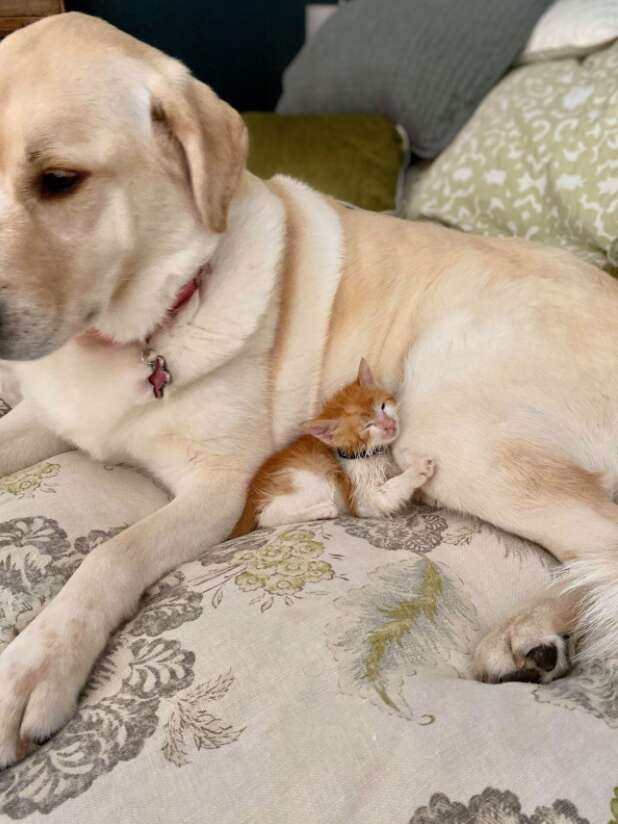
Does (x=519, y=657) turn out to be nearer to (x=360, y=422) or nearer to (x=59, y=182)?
(x=360, y=422)

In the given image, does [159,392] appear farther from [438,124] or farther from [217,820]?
[438,124]

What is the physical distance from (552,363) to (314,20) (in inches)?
114

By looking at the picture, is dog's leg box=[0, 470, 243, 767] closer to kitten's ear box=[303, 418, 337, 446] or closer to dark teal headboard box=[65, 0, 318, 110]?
kitten's ear box=[303, 418, 337, 446]

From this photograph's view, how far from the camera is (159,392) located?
1255mm

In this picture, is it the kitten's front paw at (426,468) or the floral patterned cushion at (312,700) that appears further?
the kitten's front paw at (426,468)

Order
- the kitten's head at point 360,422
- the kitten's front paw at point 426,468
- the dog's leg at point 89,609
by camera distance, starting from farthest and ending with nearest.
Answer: the kitten's head at point 360,422 < the kitten's front paw at point 426,468 < the dog's leg at point 89,609

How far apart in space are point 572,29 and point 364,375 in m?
1.40

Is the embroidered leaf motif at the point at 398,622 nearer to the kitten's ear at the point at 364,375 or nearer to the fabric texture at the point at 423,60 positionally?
the kitten's ear at the point at 364,375

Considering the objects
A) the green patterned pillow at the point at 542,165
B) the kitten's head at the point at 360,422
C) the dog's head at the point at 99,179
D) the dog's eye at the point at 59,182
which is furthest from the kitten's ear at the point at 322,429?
the green patterned pillow at the point at 542,165

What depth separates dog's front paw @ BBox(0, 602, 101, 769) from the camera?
0.81 metres

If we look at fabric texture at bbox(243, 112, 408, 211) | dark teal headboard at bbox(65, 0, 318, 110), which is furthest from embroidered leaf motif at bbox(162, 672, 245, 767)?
dark teal headboard at bbox(65, 0, 318, 110)

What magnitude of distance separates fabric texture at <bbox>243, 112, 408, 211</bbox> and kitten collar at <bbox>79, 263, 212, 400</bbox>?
1.15m

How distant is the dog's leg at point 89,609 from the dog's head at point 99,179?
31cm

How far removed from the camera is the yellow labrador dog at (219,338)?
3.22ft
